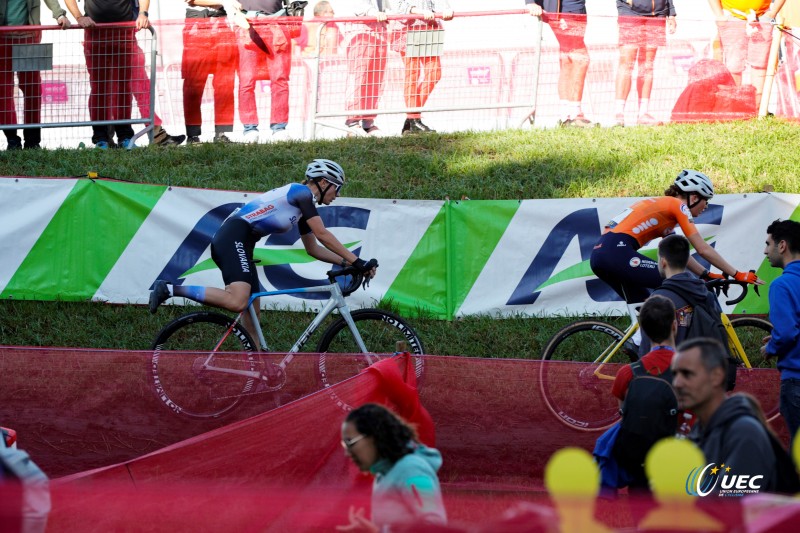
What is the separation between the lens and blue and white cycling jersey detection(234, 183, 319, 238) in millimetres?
8797

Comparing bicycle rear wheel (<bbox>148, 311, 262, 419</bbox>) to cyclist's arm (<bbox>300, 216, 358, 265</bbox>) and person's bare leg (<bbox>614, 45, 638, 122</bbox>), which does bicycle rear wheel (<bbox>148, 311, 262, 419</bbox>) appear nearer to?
cyclist's arm (<bbox>300, 216, 358, 265</bbox>)

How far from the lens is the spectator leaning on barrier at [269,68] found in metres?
13.4

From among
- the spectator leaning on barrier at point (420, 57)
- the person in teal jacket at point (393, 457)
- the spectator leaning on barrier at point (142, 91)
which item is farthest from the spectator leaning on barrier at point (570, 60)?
the person in teal jacket at point (393, 457)

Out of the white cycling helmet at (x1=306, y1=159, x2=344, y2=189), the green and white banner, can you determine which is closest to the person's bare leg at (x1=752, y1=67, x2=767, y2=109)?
the green and white banner

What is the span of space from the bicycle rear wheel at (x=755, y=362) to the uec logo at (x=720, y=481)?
2.94m

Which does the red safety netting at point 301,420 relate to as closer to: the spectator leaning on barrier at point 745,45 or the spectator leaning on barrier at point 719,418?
the spectator leaning on barrier at point 719,418

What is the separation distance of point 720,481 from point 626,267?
4211 mm

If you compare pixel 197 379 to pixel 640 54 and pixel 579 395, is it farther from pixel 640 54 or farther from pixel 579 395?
pixel 640 54

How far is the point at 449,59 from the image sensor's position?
13.5 m

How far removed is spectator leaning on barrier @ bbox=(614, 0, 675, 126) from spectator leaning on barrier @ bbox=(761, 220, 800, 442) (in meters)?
6.74

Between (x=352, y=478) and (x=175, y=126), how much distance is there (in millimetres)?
8480

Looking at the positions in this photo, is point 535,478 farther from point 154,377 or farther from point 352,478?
point 154,377

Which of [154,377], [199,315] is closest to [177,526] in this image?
[154,377]

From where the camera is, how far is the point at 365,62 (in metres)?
13.4
